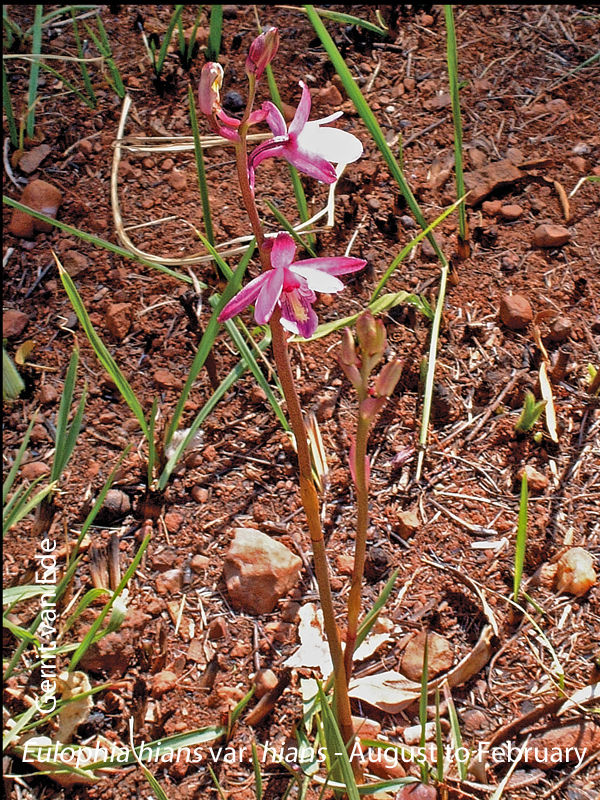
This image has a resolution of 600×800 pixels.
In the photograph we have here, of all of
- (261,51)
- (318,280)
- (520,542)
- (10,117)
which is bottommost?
(520,542)

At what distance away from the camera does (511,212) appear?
2.05 metres

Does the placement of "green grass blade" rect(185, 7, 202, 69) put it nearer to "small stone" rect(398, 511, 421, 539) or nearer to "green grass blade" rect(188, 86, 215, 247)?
"green grass blade" rect(188, 86, 215, 247)

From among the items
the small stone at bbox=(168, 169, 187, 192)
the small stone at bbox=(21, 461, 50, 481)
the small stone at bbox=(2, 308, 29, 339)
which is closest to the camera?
the small stone at bbox=(21, 461, 50, 481)

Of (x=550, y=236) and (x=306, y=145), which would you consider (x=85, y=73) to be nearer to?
(x=550, y=236)

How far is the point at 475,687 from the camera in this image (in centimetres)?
144

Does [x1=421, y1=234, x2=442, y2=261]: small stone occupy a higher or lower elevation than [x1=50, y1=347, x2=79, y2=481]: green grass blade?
higher

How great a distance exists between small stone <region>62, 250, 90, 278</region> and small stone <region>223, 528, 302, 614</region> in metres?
0.92

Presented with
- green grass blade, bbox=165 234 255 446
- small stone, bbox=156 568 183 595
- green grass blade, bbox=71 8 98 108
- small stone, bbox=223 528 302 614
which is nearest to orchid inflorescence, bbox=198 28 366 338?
green grass blade, bbox=165 234 255 446

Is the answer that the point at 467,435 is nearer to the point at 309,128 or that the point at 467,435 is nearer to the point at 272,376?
the point at 272,376

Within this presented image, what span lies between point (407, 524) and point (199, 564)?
448 millimetres

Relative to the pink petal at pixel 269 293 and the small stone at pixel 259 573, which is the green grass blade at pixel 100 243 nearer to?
the small stone at pixel 259 573

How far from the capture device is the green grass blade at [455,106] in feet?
5.36

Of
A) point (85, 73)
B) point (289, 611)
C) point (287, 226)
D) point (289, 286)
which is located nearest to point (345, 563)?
point (289, 611)

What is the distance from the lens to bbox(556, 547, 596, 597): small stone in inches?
59.1
